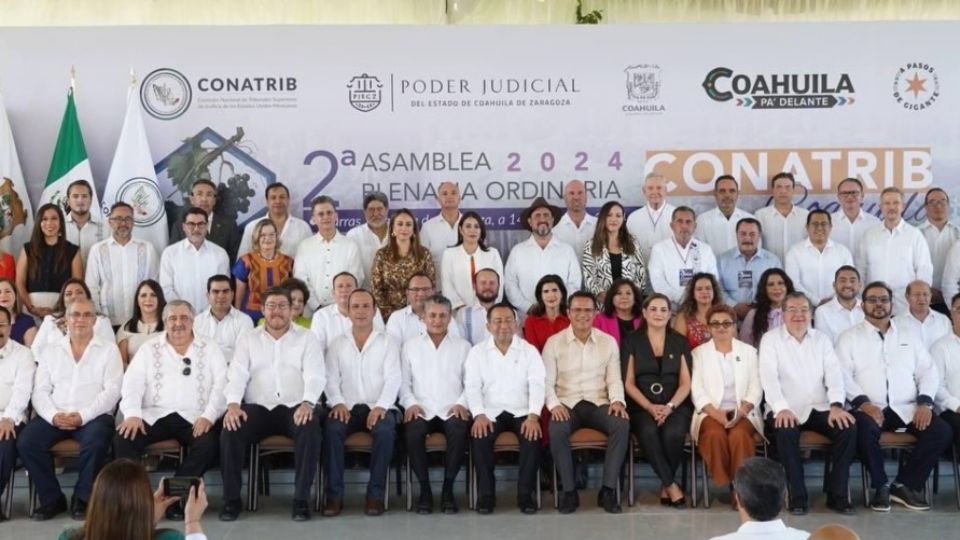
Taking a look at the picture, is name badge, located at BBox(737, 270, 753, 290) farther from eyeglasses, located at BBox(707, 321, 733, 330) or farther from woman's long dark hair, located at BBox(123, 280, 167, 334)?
woman's long dark hair, located at BBox(123, 280, 167, 334)

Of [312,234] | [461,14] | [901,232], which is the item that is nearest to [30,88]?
[312,234]

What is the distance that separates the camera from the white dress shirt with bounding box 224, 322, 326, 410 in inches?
261

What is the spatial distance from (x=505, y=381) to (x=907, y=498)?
2.35 m

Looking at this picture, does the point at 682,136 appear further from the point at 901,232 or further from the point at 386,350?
the point at 386,350

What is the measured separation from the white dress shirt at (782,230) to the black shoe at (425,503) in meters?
3.28

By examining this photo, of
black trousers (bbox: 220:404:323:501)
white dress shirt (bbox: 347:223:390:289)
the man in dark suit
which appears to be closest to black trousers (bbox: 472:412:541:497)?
black trousers (bbox: 220:404:323:501)

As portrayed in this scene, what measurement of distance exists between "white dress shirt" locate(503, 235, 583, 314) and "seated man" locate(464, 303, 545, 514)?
0.99m

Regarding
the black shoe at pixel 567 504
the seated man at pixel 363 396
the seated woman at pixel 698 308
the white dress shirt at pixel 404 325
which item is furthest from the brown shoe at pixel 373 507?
the seated woman at pixel 698 308

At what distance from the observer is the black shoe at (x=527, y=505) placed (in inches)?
254

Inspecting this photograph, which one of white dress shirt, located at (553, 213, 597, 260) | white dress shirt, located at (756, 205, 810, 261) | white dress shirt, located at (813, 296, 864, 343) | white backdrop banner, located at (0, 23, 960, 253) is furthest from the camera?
white backdrop banner, located at (0, 23, 960, 253)

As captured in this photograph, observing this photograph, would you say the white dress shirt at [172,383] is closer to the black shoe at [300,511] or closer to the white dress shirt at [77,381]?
the white dress shirt at [77,381]

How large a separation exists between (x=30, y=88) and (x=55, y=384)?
282cm

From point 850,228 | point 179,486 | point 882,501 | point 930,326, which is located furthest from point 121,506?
point 850,228

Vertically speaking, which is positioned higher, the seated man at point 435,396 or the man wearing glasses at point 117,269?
the man wearing glasses at point 117,269
